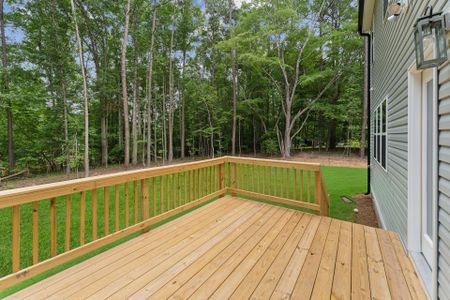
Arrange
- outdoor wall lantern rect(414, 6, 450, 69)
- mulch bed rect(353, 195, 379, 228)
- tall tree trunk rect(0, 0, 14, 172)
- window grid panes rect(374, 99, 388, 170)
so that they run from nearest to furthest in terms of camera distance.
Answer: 1. outdoor wall lantern rect(414, 6, 450, 69)
2. window grid panes rect(374, 99, 388, 170)
3. mulch bed rect(353, 195, 379, 228)
4. tall tree trunk rect(0, 0, 14, 172)

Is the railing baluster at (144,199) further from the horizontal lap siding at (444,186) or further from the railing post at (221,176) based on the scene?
the horizontal lap siding at (444,186)

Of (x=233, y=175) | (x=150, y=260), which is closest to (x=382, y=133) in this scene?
(x=233, y=175)

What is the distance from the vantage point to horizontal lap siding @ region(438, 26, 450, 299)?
1.35m

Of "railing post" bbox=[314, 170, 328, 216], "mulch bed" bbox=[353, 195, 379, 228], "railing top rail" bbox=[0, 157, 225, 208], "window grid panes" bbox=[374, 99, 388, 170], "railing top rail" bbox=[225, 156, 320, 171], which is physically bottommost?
"mulch bed" bbox=[353, 195, 379, 228]

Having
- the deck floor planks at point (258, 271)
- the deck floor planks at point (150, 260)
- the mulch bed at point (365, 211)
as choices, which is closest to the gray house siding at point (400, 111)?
the mulch bed at point (365, 211)

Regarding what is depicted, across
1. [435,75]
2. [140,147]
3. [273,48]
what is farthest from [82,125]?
[435,75]

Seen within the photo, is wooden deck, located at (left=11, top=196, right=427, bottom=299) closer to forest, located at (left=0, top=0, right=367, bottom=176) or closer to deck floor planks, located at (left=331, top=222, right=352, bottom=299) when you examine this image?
deck floor planks, located at (left=331, top=222, right=352, bottom=299)

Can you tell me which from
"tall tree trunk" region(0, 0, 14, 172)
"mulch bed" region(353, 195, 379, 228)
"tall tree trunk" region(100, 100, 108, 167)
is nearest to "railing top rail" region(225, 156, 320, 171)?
"mulch bed" region(353, 195, 379, 228)

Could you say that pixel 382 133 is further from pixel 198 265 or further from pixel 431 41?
pixel 198 265

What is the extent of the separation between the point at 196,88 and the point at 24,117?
9776 mm

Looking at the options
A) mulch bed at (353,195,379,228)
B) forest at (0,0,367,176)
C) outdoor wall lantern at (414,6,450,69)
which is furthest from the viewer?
forest at (0,0,367,176)

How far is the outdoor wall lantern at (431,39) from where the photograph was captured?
4.27 ft

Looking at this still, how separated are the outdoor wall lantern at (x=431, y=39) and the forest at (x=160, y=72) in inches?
382

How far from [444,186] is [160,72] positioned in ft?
53.3
